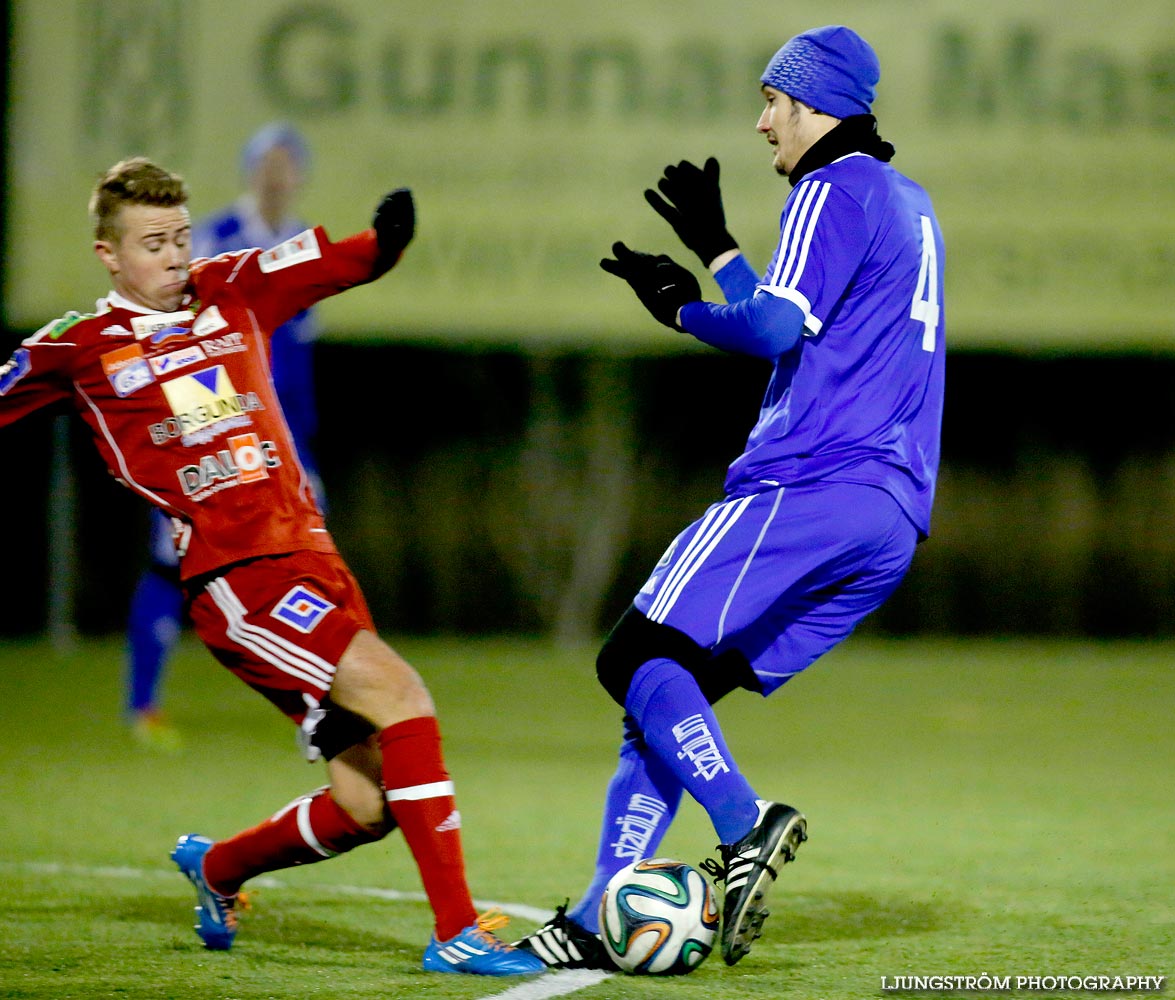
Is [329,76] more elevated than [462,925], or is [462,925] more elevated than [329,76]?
[329,76]

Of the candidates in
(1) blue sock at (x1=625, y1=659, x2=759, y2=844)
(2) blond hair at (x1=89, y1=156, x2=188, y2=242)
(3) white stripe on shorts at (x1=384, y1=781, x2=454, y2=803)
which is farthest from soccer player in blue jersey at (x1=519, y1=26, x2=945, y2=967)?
(2) blond hair at (x1=89, y1=156, x2=188, y2=242)

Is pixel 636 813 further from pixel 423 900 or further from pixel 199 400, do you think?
pixel 199 400

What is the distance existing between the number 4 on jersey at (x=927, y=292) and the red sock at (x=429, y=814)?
4.38 feet

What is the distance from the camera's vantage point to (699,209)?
12.6 feet

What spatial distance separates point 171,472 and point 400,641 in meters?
7.31

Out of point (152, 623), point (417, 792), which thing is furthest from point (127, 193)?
point (152, 623)

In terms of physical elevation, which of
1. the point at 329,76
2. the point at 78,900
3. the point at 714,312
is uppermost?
the point at 329,76

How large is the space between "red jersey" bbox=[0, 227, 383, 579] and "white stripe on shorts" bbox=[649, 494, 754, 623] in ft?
2.63

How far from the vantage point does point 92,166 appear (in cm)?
984

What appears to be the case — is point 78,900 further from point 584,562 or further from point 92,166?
point 584,562

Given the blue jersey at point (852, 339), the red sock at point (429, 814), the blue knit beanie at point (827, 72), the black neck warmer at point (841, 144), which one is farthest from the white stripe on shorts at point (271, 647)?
the blue knit beanie at point (827, 72)

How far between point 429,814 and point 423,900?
88 cm

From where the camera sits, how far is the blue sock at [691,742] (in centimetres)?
349

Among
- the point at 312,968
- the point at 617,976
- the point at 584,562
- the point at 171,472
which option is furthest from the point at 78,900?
the point at 584,562
